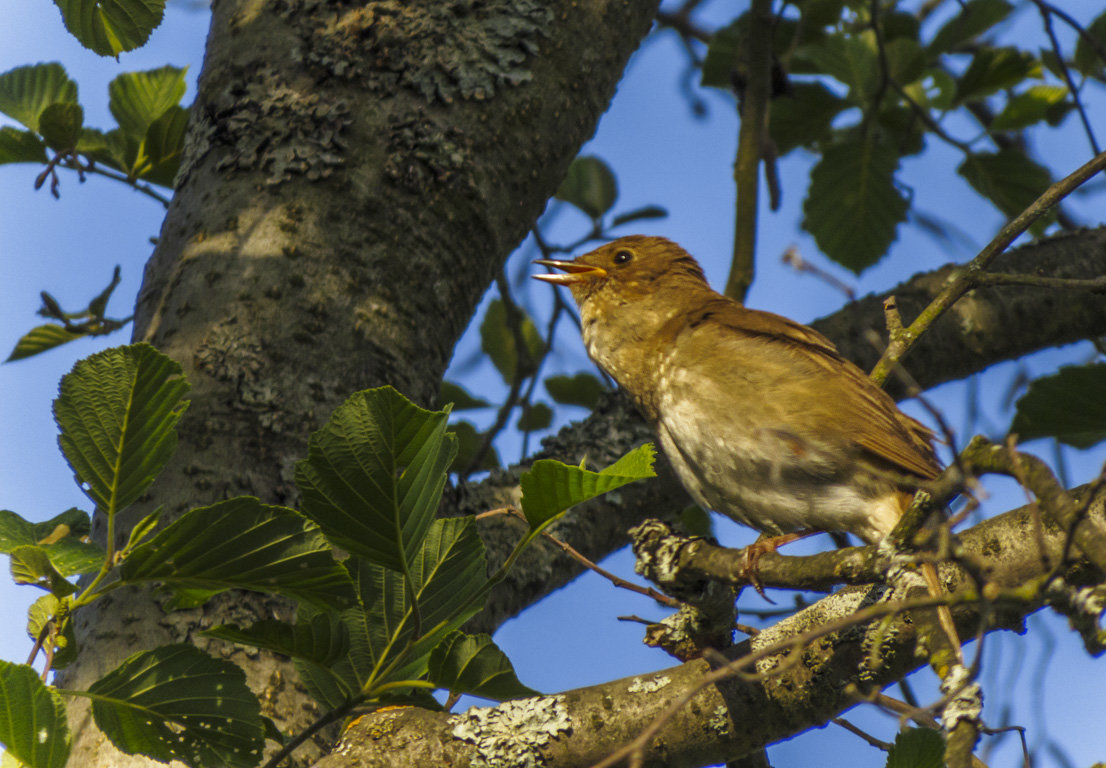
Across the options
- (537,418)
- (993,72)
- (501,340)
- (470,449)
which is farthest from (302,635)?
(993,72)

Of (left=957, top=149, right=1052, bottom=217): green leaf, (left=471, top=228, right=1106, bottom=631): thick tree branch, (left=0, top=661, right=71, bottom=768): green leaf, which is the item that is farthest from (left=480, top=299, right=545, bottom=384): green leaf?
(left=0, top=661, right=71, bottom=768): green leaf

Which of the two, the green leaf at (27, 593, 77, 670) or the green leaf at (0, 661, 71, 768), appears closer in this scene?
the green leaf at (0, 661, 71, 768)

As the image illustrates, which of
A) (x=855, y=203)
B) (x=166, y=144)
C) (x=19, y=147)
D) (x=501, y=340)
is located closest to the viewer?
(x=19, y=147)

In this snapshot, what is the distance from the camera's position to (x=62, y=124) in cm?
275

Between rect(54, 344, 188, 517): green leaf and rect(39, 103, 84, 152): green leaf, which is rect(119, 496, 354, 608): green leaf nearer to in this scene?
rect(54, 344, 188, 517): green leaf

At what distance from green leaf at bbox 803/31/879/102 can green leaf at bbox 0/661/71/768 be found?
386cm

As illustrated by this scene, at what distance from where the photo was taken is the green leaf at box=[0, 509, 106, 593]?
4.72 feet

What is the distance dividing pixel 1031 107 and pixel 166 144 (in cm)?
360

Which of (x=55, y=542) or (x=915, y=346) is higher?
(x=915, y=346)

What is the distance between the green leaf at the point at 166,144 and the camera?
292 cm

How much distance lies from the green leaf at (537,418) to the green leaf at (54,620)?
3.05m

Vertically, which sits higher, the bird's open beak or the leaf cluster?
the bird's open beak

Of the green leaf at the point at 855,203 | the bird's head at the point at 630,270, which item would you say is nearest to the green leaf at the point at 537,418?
the bird's head at the point at 630,270

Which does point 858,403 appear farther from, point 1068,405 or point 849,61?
point 849,61
